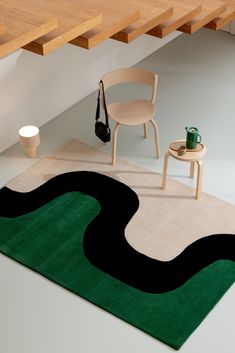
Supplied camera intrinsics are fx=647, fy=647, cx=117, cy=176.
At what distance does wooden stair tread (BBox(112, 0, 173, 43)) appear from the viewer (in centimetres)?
510

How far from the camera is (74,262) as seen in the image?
4.75 m

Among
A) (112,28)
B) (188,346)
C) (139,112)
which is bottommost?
(188,346)

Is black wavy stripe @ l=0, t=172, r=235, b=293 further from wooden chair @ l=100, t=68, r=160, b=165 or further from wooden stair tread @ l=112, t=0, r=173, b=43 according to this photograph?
wooden stair tread @ l=112, t=0, r=173, b=43

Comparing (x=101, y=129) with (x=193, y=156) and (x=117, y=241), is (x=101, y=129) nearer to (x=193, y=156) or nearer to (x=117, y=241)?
(x=193, y=156)

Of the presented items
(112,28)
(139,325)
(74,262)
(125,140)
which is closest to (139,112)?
(125,140)

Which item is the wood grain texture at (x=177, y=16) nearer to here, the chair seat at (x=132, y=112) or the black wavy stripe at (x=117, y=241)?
the chair seat at (x=132, y=112)

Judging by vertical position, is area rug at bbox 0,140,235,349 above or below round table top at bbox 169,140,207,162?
below

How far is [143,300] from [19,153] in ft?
6.67

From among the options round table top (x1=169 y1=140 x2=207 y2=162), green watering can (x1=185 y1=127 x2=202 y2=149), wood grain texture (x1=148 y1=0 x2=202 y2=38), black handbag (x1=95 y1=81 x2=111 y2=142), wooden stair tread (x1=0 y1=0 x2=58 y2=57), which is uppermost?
wooden stair tread (x1=0 y1=0 x2=58 y2=57)

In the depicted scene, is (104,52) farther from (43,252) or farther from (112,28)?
(43,252)

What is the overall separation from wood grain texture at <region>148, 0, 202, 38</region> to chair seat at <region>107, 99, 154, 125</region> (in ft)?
2.09

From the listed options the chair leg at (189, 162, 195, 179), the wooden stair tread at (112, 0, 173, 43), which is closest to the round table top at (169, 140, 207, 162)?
the chair leg at (189, 162, 195, 179)

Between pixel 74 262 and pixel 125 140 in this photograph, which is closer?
pixel 74 262

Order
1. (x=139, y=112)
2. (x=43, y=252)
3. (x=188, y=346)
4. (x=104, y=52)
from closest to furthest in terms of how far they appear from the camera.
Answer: (x=188, y=346), (x=43, y=252), (x=139, y=112), (x=104, y=52)
